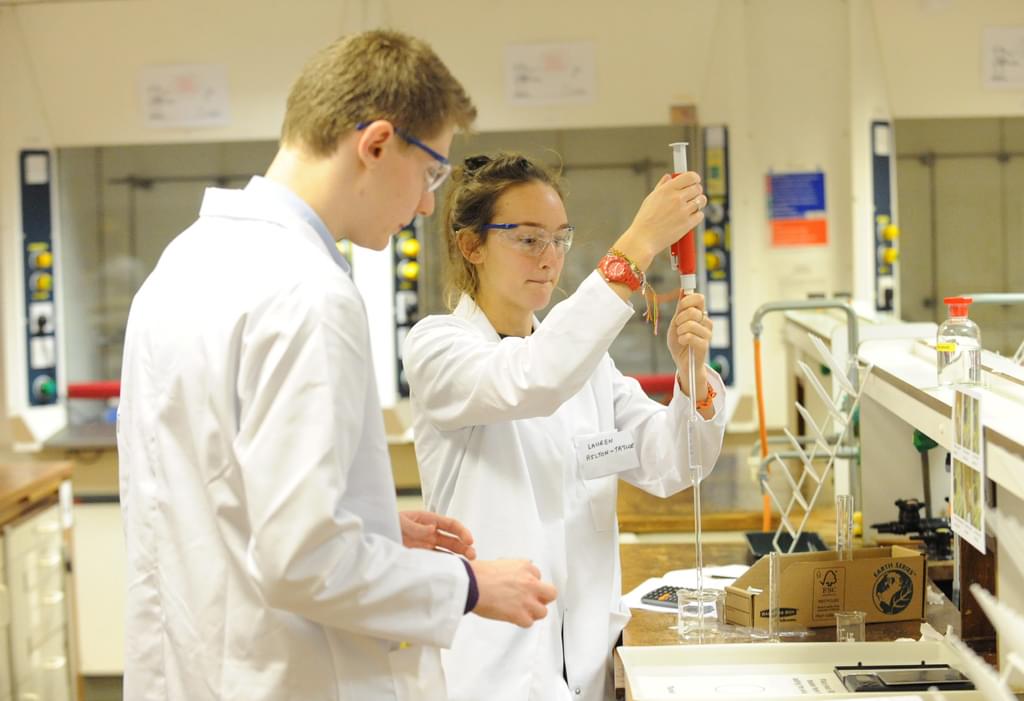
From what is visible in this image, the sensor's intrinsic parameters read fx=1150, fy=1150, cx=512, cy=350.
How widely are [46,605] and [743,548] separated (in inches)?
77.8

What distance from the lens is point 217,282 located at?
115 cm

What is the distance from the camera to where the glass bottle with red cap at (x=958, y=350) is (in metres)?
1.79

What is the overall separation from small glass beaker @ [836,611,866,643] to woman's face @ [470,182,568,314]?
0.66m

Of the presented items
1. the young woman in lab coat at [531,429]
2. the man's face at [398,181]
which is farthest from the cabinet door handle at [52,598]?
the man's face at [398,181]

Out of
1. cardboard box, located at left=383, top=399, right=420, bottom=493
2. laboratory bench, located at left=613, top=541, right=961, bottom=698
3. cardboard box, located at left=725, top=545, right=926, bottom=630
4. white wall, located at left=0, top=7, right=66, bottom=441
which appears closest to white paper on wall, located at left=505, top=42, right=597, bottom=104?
cardboard box, located at left=383, top=399, right=420, bottom=493

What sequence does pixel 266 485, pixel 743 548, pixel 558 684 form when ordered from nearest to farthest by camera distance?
1. pixel 266 485
2. pixel 558 684
3. pixel 743 548

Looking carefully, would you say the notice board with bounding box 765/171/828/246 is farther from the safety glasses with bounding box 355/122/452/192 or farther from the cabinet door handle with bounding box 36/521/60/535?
the safety glasses with bounding box 355/122/452/192

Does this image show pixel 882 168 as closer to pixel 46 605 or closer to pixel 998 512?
pixel 998 512

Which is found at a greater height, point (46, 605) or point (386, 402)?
point (386, 402)

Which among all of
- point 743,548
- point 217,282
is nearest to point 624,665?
point 217,282

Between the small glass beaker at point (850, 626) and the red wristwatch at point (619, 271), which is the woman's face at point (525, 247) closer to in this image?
the red wristwatch at point (619, 271)

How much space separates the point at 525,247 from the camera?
1826mm

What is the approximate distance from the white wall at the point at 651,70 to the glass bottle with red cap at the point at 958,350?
6.49ft

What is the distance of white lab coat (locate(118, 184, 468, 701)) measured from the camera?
1.06 m
